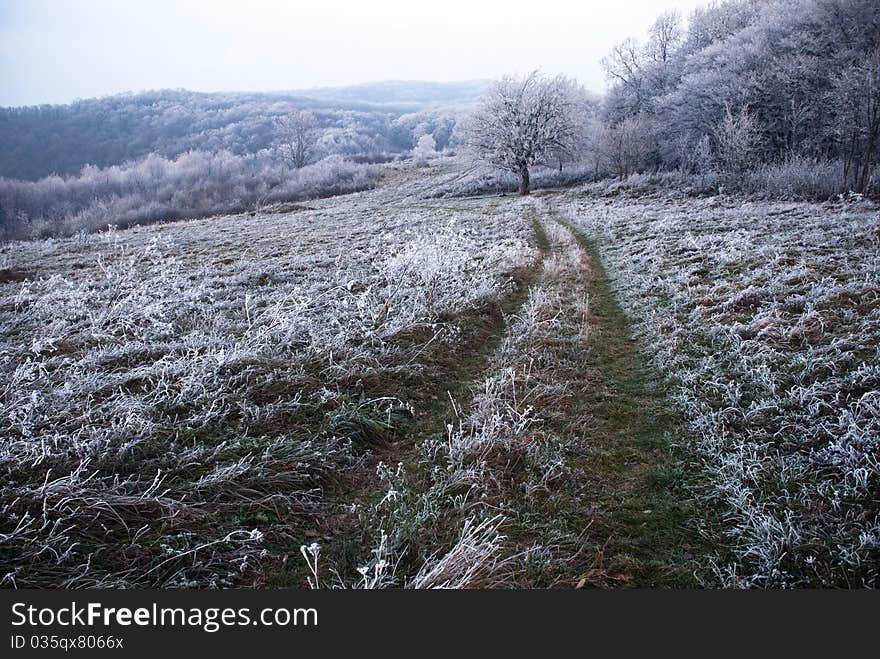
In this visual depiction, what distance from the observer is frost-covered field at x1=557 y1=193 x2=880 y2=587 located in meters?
3.28

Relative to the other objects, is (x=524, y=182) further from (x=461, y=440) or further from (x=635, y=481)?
(x=635, y=481)

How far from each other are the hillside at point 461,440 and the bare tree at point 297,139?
67370 mm

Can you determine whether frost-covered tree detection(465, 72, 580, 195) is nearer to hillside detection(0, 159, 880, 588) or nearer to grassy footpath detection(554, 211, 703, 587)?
hillside detection(0, 159, 880, 588)

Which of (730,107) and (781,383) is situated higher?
(730,107)

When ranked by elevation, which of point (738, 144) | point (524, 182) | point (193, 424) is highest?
point (524, 182)

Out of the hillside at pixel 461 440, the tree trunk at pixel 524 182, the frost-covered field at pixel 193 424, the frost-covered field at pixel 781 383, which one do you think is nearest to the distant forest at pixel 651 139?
the tree trunk at pixel 524 182

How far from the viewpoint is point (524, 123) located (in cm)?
3972

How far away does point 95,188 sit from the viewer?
49.0 m

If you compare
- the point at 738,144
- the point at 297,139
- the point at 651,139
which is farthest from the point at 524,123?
the point at 297,139

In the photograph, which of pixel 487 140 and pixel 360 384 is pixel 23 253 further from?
pixel 487 140

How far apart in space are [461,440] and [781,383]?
12.9 feet

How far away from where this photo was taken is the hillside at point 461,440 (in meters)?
3.23

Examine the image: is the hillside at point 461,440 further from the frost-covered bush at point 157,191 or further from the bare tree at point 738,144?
the frost-covered bush at point 157,191

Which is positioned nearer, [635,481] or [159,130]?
[635,481]
